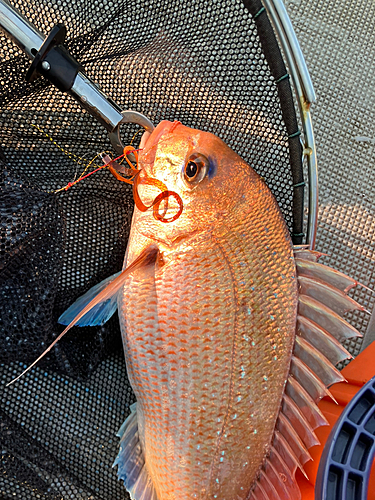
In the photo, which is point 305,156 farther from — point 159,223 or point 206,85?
point 159,223

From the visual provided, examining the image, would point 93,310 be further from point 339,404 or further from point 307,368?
point 339,404

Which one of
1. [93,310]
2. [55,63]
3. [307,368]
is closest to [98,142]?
[55,63]

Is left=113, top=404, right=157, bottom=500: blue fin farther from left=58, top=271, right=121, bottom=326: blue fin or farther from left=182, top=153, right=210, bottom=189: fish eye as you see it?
left=182, top=153, right=210, bottom=189: fish eye

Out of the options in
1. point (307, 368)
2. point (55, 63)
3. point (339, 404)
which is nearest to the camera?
point (55, 63)

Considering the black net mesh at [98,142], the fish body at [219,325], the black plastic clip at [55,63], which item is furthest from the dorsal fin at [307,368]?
the black plastic clip at [55,63]

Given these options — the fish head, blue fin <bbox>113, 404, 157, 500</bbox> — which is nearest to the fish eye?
the fish head

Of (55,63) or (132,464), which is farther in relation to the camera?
(132,464)

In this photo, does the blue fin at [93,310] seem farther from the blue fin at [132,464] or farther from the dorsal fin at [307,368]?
the dorsal fin at [307,368]
